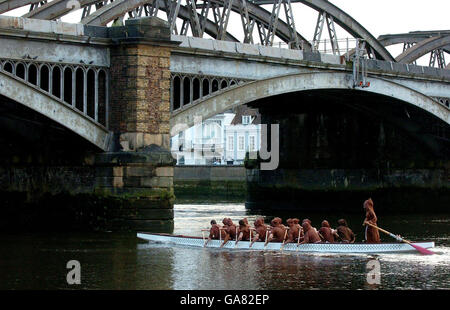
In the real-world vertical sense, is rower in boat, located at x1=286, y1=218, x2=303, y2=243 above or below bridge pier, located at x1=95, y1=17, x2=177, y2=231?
below

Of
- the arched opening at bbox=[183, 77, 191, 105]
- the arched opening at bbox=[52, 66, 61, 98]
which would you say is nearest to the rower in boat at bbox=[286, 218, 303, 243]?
the arched opening at bbox=[183, 77, 191, 105]

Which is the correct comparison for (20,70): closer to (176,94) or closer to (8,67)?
(8,67)

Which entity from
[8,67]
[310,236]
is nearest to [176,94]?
[8,67]

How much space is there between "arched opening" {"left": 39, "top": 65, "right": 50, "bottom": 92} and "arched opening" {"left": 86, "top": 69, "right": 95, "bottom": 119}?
148cm

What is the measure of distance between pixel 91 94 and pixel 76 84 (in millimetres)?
652

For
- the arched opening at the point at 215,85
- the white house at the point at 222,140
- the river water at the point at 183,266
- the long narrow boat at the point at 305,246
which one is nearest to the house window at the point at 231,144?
the white house at the point at 222,140

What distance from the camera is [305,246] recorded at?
3023 cm

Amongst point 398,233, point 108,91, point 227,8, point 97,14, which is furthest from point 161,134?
point 398,233

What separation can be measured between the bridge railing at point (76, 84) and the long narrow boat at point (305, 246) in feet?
17.4

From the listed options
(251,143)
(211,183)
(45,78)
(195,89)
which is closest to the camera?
(45,78)

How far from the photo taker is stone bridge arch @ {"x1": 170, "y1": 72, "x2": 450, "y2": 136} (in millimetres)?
36969

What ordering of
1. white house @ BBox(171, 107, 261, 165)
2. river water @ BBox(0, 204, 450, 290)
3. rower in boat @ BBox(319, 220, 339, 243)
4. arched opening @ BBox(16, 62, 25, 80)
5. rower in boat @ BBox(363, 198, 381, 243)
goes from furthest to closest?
white house @ BBox(171, 107, 261, 165)
arched opening @ BBox(16, 62, 25, 80)
rower in boat @ BBox(319, 220, 339, 243)
rower in boat @ BBox(363, 198, 381, 243)
river water @ BBox(0, 204, 450, 290)

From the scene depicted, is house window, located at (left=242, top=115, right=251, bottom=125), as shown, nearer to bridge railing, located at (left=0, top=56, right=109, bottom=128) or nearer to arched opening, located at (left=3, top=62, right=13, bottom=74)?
bridge railing, located at (left=0, top=56, right=109, bottom=128)
